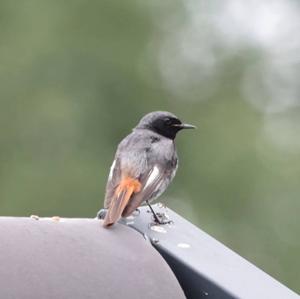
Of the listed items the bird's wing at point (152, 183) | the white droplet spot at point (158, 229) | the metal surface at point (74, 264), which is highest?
the metal surface at point (74, 264)

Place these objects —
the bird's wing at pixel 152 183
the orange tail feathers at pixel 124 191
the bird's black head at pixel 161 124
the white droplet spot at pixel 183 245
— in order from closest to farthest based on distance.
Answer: the white droplet spot at pixel 183 245, the orange tail feathers at pixel 124 191, the bird's wing at pixel 152 183, the bird's black head at pixel 161 124

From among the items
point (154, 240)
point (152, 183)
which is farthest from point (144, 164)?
point (154, 240)

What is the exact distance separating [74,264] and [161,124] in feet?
10.2

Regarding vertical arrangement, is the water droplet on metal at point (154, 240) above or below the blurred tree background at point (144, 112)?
above

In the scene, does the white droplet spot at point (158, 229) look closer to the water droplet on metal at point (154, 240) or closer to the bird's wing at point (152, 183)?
the water droplet on metal at point (154, 240)

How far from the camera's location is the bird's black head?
566 cm

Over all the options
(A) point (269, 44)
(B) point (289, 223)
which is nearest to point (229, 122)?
(B) point (289, 223)

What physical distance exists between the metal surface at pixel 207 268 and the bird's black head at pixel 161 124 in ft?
7.86

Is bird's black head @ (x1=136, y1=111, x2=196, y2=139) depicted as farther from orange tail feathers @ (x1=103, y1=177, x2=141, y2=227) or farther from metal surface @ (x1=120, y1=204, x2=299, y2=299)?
metal surface @ (x1=120, y1=204, x2=299, y2=299)

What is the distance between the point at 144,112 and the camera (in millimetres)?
15844

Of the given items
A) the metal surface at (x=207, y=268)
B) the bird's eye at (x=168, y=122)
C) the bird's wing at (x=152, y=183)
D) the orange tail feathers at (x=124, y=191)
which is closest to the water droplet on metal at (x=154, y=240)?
the metal surface at (x=207, y=268)

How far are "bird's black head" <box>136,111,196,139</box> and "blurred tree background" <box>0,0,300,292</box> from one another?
7826 mm

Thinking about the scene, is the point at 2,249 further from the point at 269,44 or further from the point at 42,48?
the point at 269,44

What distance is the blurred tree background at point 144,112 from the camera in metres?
14.7
